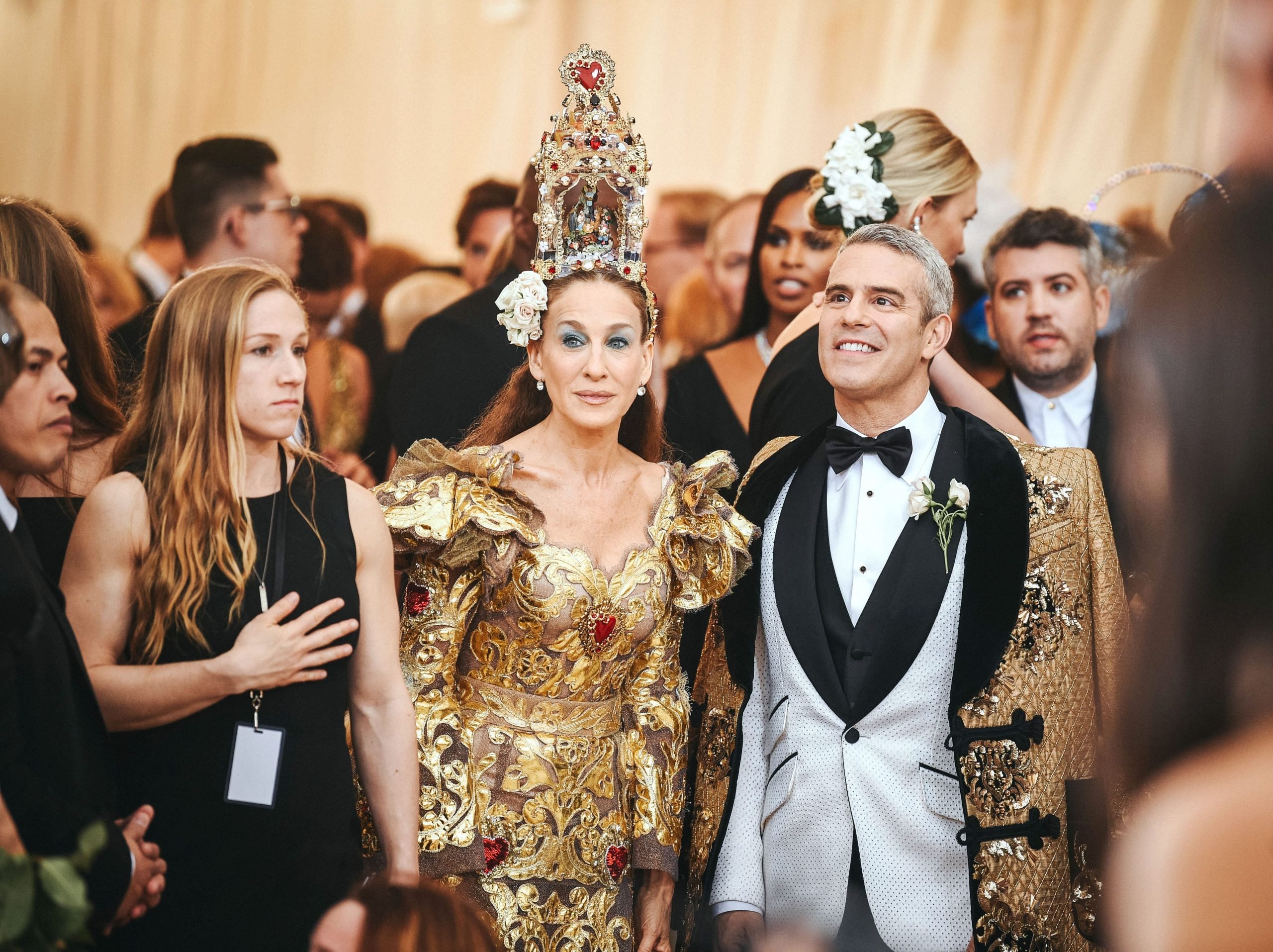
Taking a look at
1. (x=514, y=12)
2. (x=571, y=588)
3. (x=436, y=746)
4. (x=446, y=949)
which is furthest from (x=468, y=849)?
(x=514, y=12)

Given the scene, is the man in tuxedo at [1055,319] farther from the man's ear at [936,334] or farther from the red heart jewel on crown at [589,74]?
the red heart jewel on crown at [589,74]

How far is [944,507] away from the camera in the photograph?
2.80 metres

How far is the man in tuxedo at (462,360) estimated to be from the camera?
12.9 feet

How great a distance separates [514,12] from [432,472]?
2981mm

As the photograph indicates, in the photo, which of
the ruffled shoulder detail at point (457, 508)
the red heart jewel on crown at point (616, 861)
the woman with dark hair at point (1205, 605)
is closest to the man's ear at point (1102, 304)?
the ruffled shoulder detail at point (457, 508)

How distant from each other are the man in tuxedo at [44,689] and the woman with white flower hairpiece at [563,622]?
0.72m

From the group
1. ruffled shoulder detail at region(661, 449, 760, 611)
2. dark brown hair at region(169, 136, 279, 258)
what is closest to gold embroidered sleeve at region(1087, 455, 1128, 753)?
ruffled shoulder detail at region(661, 449, 760, 611)

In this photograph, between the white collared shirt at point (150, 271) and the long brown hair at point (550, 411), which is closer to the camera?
the long brown hair at point (550, 411)

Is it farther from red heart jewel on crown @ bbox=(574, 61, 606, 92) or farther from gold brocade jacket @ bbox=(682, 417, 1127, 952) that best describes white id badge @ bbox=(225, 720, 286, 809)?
red heart jewel on crown @ bbox=(574, 61, 606, 92)

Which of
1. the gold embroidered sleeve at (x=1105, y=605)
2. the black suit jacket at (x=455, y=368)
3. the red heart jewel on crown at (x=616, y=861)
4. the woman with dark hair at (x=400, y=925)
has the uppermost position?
the black suit jacket at (x=455, y=368)

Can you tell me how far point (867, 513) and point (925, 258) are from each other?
61 centimetres

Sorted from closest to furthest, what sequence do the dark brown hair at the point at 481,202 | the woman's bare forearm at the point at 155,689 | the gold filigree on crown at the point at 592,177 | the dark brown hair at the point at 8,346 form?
the dark brown hair at the point at 8,346 < the woman's bare forearm at the point at 155,689 < the gold filigree on crown at the point at 592,177 < the dark brown hair at the point at 481,202

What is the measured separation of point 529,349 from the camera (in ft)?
9.87

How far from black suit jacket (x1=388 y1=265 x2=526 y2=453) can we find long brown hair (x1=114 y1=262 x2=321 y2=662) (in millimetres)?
1402
